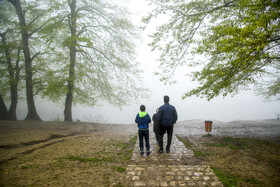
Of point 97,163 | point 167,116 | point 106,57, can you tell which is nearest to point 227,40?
point 167,116

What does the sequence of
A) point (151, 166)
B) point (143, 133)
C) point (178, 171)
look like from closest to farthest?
point (178, 171)
point (151, 166)
point (143, 133)

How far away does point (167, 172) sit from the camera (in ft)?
12.6

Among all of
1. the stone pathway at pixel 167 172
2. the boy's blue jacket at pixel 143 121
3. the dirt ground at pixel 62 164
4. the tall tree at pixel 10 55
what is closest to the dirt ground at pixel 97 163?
the dirt ground at pixel 62 164

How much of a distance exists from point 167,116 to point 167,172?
2.01 metres

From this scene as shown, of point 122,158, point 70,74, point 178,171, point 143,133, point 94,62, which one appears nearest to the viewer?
point 178,171

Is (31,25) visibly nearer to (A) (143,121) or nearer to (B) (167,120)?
(A) (143,121)

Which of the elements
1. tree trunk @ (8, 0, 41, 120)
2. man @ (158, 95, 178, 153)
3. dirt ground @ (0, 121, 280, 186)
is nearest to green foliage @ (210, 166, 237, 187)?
dirt ground @ (0, 121, 280, 186)

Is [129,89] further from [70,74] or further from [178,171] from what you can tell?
[178,171]

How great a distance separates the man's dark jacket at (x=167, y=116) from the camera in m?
5.37

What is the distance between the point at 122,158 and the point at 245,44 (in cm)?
532

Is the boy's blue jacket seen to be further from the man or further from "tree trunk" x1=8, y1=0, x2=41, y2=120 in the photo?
"tree trunk" x1=8, y1=0, x2=41, y2=120

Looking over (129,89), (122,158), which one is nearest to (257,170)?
(122,158)

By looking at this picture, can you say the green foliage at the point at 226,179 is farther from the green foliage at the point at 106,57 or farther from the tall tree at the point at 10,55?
the tall tree at the point at 10,55

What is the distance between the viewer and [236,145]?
639cm
